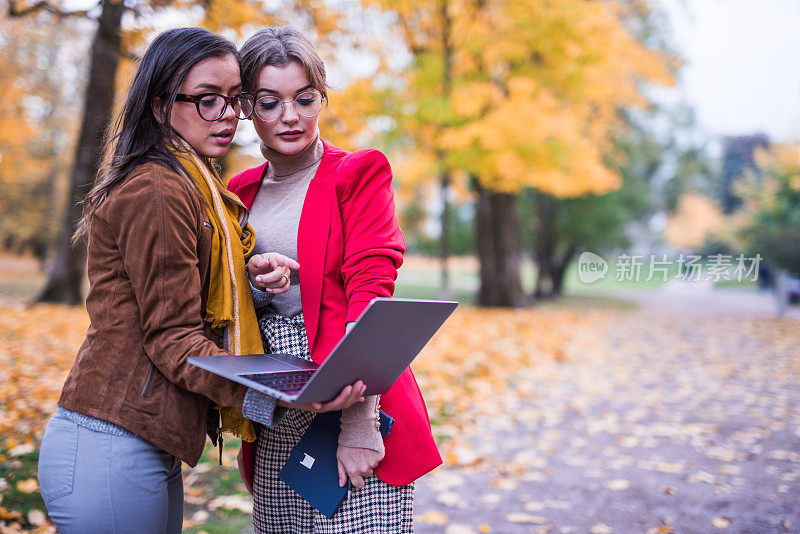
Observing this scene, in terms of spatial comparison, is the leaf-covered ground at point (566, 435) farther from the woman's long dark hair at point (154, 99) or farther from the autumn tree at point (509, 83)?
the autumn tree at point (509, 83)

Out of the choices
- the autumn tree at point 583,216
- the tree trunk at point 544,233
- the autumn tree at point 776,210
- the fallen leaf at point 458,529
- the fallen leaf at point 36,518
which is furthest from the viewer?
the tree trunk at point 544,233

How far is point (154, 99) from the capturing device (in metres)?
1.59

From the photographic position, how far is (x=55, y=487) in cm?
146

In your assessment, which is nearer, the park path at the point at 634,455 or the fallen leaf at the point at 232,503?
the fallen leaf at the point at 232,503

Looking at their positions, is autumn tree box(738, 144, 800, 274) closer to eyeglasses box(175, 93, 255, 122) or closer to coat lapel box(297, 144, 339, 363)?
coat lapel box(297, 144, 339, 363)

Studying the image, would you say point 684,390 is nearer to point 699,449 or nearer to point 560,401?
point 560,401

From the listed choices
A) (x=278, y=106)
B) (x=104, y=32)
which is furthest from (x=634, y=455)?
(x=104, y=32)

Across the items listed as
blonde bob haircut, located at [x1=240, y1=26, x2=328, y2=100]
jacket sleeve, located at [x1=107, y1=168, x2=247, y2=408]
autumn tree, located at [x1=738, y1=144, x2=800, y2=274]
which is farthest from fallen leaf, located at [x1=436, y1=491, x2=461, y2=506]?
autumn tree, located at [x1=738, y1=144, x2=800, y2=274]

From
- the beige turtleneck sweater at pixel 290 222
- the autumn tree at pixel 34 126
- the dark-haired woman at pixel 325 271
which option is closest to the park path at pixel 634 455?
the dark-haired woman at pixel 325 271

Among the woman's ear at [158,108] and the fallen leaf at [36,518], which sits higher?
the woman's ear at [158,108]

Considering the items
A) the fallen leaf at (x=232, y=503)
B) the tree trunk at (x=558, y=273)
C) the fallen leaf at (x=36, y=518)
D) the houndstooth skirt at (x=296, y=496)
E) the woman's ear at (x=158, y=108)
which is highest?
the woman's ear at (x=158, y=108)

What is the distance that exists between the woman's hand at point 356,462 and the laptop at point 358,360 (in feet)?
0.63

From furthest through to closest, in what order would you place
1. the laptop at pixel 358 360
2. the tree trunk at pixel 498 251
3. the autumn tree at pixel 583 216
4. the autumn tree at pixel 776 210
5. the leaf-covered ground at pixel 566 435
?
the autumn tree at pixel 583 216 → the tree trunk at pixel 498 251 → the autumn tree at pixel 776 210 → the leaf-covered ground at pixel 566 435 → the laptop at pixel 358 360

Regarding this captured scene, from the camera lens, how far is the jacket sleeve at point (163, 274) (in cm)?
142
